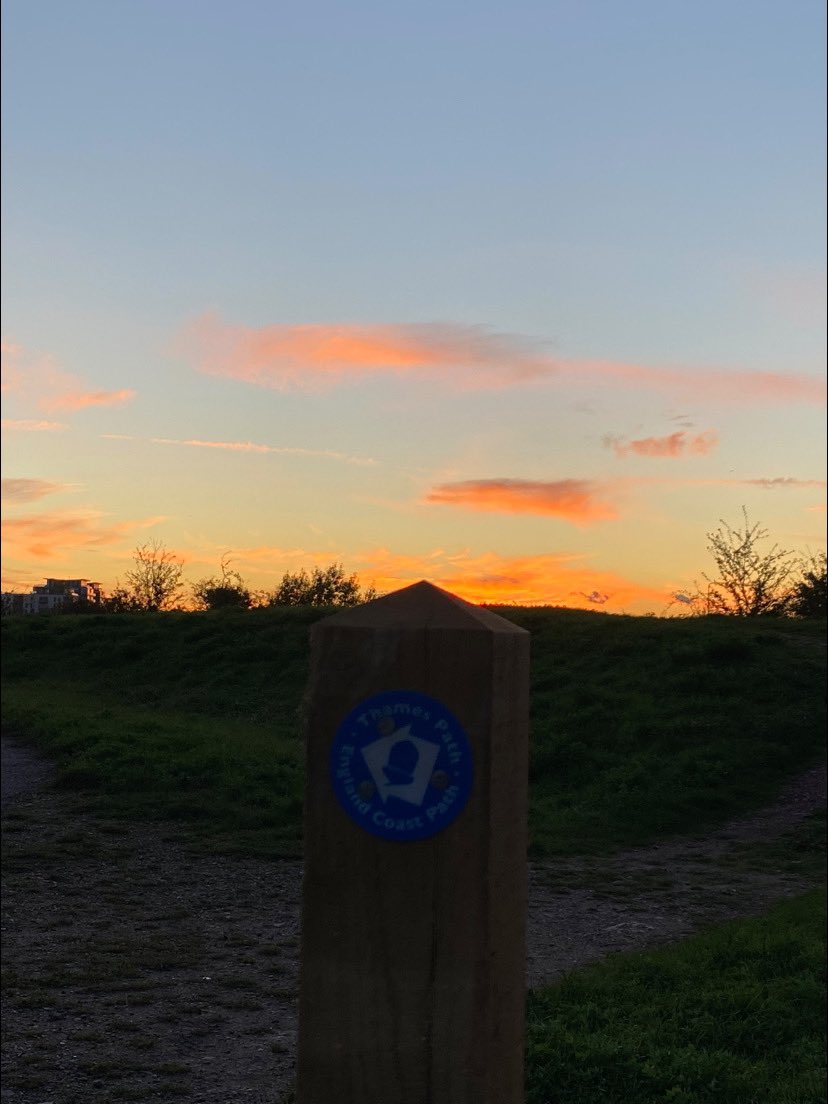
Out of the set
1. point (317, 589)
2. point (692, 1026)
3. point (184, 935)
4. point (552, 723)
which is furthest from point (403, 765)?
point (317, 589)

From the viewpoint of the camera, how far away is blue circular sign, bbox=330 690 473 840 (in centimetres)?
179

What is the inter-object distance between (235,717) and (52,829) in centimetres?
834

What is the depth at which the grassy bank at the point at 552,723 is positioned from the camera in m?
12.8

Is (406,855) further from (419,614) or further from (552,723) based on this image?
(552,723)

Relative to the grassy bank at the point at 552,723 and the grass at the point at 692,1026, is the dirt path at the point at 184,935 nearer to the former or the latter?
the grass at the point at 692,1026

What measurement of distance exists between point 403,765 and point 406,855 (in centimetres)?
15

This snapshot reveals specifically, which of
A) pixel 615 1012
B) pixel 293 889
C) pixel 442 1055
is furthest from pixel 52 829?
pixel 442 1055

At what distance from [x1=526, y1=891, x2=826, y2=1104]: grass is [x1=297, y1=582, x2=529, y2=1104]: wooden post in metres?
3.42

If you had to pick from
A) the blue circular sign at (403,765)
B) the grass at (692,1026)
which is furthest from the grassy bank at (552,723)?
the blue circular sign at (403,765)

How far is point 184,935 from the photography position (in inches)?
310

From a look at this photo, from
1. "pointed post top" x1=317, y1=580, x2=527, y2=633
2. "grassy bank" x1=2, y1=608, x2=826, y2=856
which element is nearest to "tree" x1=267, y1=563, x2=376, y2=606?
"grassy bank" x1=2, y1=608, x2=826, y2=856

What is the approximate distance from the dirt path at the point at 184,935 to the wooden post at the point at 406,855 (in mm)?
3710

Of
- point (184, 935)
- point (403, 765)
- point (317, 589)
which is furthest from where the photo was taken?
point (317, 589)

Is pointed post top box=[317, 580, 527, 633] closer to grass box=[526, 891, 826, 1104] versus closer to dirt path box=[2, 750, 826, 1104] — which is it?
grass box=[526, 891, 826, 1104]
